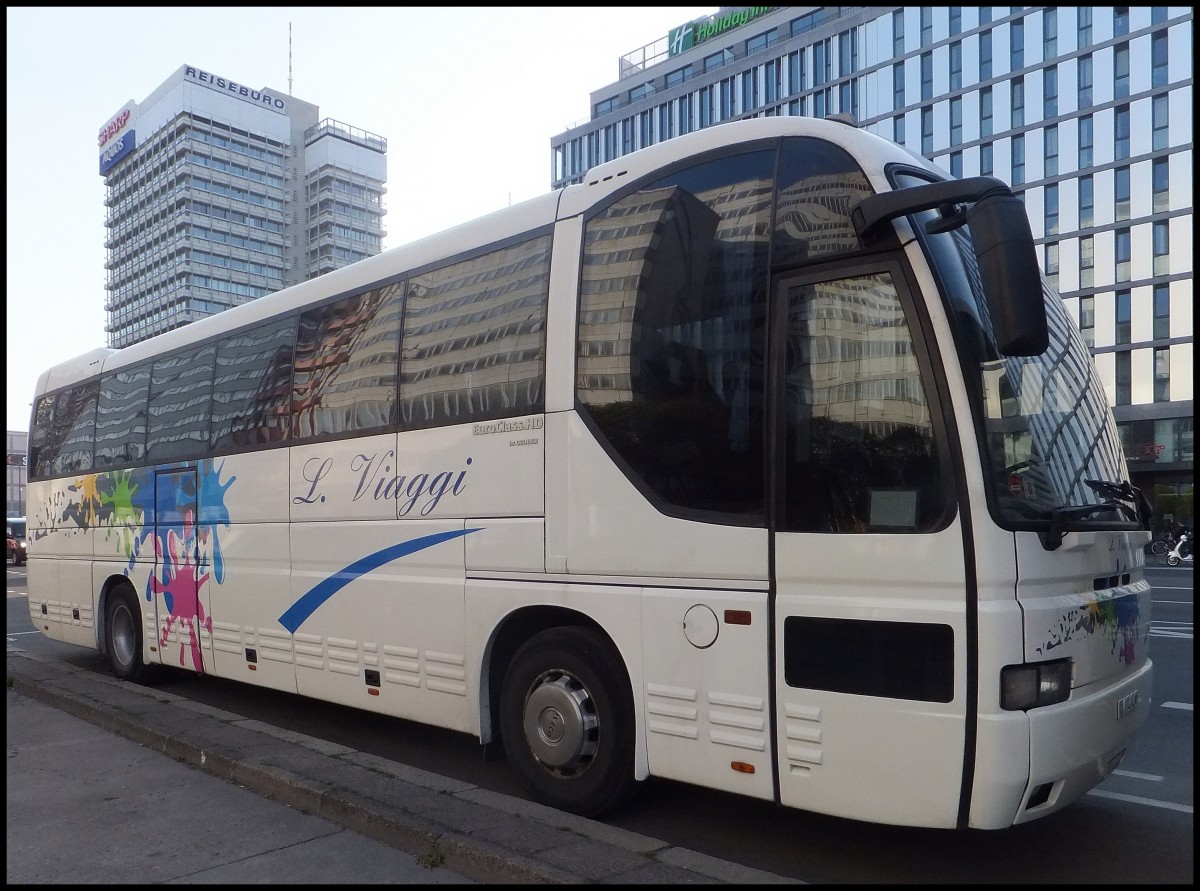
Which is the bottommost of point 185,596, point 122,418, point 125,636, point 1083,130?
point 125,636

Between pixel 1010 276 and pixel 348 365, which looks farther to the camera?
pixel 348 365

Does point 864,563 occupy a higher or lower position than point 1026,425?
lower

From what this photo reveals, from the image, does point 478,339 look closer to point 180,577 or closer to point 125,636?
point 180,577

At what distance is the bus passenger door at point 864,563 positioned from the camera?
3.99 meters

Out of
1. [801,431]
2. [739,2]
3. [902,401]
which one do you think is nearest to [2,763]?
[801,431]

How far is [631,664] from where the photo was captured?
498cm

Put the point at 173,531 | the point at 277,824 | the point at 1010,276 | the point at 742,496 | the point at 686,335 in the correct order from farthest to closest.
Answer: the point at 173,531
the point at 277,824
the point at 686,335
the point at 742,496
the point at 1010,276

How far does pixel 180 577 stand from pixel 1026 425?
7.20 metres

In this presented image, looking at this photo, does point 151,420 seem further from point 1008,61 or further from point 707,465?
point 1008,61

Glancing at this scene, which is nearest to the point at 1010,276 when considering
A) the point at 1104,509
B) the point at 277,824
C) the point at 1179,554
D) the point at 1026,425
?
the point at 1026,425

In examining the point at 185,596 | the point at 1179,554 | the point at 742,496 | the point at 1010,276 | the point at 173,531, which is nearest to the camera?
the point at 1010,276

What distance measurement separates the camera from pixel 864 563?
13.7ft

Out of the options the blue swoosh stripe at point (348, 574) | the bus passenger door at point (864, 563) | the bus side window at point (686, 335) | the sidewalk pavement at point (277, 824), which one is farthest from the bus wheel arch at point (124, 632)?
the bus passenger door at point (864, 563)

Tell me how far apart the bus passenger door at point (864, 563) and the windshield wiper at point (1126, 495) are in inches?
37.4
